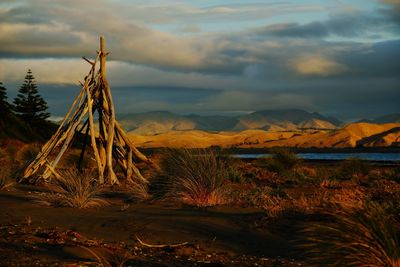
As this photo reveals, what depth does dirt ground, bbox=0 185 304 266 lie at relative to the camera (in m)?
7.59

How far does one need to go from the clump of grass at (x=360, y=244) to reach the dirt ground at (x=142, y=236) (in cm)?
144

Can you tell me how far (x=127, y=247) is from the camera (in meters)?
8.42

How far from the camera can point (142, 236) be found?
932 cm

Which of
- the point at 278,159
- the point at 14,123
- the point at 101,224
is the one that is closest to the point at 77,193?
the point at 101,224

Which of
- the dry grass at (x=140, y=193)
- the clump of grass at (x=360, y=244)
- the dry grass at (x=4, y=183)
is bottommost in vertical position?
the dry grass at (x=140, y=193)

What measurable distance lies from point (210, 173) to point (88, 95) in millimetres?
5871

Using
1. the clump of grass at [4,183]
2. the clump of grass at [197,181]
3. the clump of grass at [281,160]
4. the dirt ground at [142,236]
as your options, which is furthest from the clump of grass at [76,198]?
the clump of grass at [281,160]

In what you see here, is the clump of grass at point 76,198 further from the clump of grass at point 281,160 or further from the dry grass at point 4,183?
the clump of grass at point 281,160

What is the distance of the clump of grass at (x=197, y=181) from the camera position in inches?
508

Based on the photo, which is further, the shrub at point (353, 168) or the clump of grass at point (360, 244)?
the shrub at point (353, 168)

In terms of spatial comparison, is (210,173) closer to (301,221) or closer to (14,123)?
(301,221)

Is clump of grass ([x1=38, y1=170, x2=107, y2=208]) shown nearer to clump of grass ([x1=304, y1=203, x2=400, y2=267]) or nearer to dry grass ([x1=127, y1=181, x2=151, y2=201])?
dry grass ([x1=127, y1=181, x2=151, y2=201])

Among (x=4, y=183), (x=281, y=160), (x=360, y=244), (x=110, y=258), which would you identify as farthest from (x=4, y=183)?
(x=281, y=160)

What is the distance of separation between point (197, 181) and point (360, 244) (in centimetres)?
731
